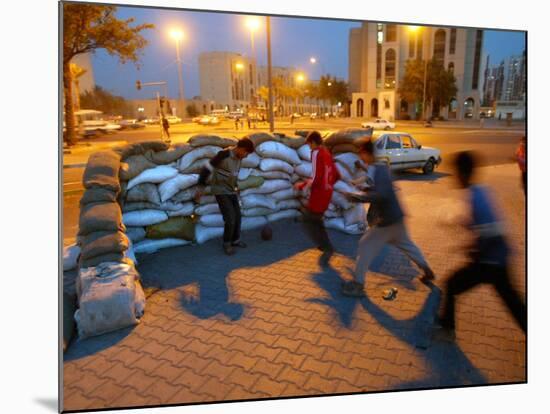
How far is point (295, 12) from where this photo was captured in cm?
243

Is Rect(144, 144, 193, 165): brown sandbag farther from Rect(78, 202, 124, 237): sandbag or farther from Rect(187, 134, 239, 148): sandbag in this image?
Rect(78, 202, 124, 237): sandbag

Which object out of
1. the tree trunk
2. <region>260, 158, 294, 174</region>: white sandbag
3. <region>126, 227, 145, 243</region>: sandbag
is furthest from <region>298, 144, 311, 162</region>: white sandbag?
the tree trunk

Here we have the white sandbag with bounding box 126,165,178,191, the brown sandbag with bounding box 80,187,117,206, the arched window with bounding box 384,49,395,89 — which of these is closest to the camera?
the arched window with bounding box 384,49,395,89

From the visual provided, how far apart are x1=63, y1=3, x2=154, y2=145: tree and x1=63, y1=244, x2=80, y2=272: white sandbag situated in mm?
1538

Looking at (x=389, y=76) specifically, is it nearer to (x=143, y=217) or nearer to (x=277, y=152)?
(x=277, y=152)

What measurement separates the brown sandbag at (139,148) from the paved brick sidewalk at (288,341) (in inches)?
51.3

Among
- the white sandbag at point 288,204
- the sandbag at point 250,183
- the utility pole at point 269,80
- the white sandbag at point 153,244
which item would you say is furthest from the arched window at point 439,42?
the white sandbag at point 153,244

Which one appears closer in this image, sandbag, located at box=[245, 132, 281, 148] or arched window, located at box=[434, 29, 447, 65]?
arched window, located at box=[434, 29, 447, 65]

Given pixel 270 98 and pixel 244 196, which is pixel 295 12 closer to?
pixel 270 98

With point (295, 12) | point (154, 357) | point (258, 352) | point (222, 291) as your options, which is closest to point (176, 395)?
point (154, 357)

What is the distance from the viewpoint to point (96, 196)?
3.43 m

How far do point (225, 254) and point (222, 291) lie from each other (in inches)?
34.5

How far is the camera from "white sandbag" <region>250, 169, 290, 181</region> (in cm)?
488

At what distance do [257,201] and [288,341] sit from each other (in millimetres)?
2488
